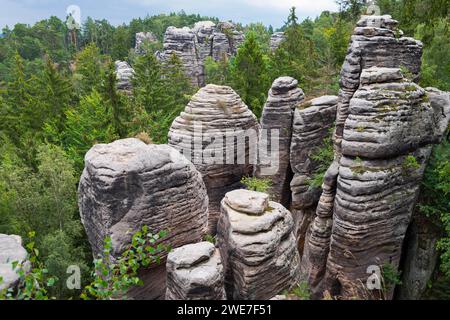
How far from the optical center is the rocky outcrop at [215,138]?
18.7 metres

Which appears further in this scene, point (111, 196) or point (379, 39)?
point (379, 39)

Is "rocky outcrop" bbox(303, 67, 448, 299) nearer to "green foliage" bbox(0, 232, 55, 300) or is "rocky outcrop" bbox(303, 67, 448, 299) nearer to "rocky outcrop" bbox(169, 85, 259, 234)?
"rocky outcrop" bbox(169, 85, 259, 234)

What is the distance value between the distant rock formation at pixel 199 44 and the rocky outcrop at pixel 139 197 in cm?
3680

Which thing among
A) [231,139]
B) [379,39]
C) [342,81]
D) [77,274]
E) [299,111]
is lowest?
[77,274]

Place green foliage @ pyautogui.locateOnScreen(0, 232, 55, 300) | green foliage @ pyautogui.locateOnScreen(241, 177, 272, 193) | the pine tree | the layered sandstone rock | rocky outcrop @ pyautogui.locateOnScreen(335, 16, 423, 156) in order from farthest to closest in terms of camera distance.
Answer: the layered sandstone rock → the pine tree → green foliage @ pyautogui.locateOnScreen(241, 177, 272, 193) → rocky outcrop @ pyautogui.locateOnScreen(335, 16, 423, 156) → green foliage @ pyautogui.locateOnScreen(0, 232, 55, 300)

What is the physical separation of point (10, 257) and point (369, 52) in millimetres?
14340

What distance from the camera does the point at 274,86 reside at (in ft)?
64.2

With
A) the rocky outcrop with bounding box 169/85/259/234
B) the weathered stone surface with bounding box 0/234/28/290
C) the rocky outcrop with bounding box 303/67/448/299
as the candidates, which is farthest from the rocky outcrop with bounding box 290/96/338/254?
the weathered stone surface with bounding box 0/234/28/290

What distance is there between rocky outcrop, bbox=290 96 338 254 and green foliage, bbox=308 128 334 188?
102 millimetres

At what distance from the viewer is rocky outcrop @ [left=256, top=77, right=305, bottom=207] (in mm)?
19391

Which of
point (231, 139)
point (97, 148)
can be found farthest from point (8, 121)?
point (97, 148)

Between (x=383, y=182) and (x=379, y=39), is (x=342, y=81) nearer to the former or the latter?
(x=379, y=39)

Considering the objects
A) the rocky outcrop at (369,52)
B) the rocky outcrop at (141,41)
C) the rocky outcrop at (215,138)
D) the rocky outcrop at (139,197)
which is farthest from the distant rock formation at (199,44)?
the rocky outcrop at (139,197)

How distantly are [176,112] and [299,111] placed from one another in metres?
14.7
